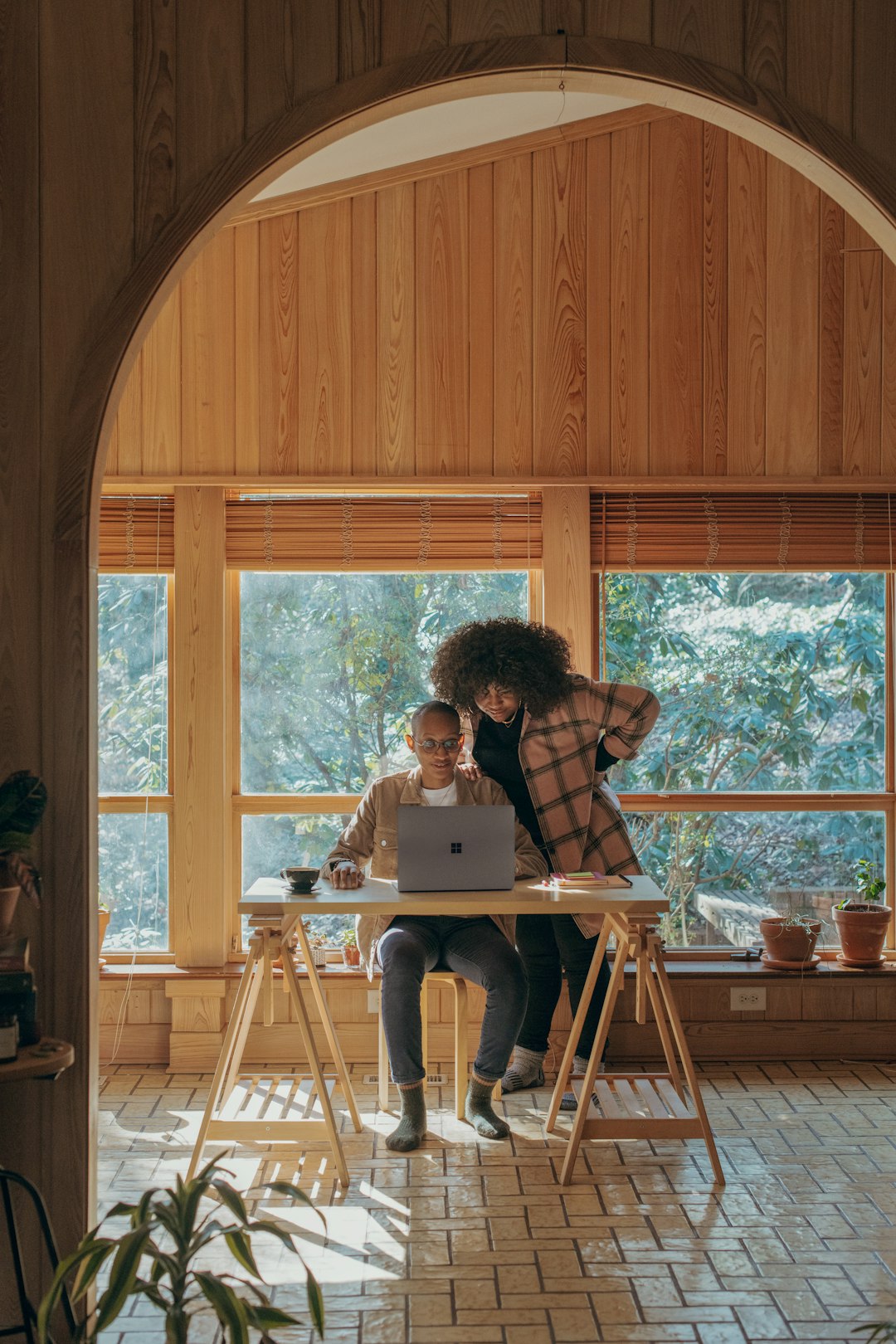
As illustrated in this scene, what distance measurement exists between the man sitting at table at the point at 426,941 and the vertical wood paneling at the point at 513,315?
1190 mm

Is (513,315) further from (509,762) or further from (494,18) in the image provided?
(494,18)

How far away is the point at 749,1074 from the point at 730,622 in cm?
167

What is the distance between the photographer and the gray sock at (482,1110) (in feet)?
12.8

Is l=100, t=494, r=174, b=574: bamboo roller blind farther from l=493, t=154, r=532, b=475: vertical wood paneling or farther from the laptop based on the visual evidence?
the laptop

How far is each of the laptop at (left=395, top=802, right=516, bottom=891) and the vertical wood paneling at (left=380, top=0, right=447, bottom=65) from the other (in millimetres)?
1941

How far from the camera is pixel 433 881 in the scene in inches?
141

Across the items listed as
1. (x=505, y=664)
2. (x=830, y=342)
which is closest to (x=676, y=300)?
(x=830, y=342)

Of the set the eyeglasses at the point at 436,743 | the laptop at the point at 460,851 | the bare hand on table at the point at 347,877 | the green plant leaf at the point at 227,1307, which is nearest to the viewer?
the green plant leaf at the point at 227,1307

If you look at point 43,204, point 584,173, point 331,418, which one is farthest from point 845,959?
point 43,204

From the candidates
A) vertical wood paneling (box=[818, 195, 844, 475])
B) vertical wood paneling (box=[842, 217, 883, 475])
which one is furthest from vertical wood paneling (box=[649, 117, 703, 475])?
vertical wood paneling (box=[842, 217, 883, 475])

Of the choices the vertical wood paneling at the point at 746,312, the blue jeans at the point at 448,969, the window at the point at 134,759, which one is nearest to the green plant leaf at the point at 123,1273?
the blue jeans at the point at 448,969

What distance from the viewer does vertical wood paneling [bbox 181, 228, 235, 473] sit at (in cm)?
465

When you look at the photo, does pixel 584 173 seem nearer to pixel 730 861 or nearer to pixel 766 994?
pixel 730 861

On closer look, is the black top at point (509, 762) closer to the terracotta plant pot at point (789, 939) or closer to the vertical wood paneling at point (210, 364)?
the terracotta plant pot at point (789, 939)
